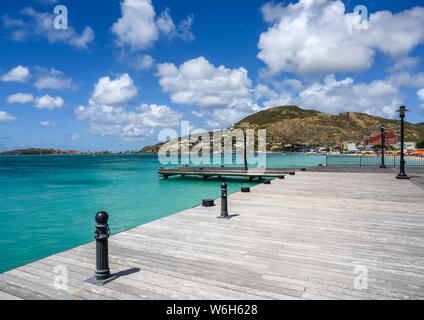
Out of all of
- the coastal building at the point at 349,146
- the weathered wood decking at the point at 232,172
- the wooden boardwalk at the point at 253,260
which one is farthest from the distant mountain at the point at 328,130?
the wooden boardwalk at the point at 253,260

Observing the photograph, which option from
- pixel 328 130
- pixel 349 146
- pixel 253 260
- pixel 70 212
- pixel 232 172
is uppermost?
pixel 328 130

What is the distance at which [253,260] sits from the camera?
4863 mm

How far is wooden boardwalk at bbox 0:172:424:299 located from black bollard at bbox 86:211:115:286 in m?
0.16

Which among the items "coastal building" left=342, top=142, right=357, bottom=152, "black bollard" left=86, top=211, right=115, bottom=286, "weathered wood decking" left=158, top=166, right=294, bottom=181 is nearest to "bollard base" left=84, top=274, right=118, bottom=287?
"black bollard" left=86, top=211, right=115, bottom=286

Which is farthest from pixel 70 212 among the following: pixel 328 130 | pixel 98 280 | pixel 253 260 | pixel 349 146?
pixel 328 130

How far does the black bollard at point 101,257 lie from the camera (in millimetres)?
4051

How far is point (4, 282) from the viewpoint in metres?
4.09

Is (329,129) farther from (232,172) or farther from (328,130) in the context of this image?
(232,172)

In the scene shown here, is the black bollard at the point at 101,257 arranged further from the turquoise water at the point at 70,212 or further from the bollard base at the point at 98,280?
the turquoise water at the point at 70,212

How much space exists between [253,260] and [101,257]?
8.26 ft

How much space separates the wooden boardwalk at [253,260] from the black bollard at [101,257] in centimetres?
16
